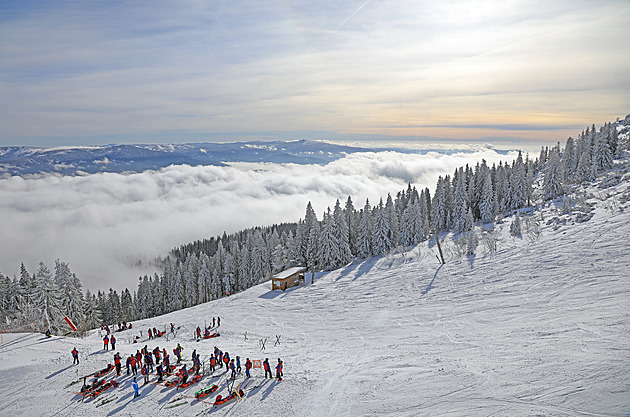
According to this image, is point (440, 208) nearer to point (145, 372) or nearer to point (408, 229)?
point (408, 229)

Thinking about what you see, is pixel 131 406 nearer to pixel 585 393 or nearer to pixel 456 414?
pixel 456 414

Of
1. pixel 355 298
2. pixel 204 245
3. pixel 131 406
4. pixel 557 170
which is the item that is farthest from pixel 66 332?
pixel 204 245

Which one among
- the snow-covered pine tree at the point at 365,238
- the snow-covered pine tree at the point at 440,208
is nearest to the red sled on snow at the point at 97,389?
the snow-covered pine tree at the point at 365,238

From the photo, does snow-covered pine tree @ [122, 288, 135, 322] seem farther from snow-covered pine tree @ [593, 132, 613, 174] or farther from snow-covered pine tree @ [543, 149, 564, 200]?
snow-covered pine tree @ [593, 132, 613, 174]

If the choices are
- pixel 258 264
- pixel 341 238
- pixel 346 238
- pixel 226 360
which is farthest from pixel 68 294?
pixel 346 238

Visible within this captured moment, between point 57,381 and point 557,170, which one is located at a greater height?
point 557,170

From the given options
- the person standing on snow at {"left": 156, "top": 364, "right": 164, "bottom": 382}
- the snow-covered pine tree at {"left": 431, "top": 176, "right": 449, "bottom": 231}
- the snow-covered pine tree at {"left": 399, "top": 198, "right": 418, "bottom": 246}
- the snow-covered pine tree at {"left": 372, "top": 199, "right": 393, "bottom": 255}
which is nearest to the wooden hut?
the snow-covered pine tree at {"left": 372, "top": 199, "right": 393, "bottom": 255}

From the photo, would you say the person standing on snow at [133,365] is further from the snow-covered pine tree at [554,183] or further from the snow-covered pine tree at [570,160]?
the snow-covered pine tree at [570,160]

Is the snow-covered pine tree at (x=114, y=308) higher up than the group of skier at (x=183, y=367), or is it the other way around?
the group of skier at (x=183, y=367)
